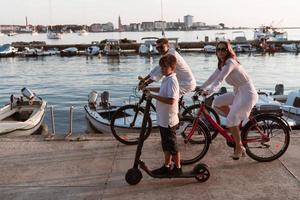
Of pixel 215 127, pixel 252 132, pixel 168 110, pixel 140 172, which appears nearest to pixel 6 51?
pixel 215 127

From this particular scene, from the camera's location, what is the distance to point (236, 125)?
245 inches

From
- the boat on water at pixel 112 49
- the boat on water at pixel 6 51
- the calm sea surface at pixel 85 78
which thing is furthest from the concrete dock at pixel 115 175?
the boat on water at pixel 6 51

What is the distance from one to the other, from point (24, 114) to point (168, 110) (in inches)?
513

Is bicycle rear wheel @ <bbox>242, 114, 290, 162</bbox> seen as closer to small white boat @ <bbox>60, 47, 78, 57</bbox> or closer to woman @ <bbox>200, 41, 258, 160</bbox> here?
woman @ <bbox>200, 41, 258, 160</bbox>

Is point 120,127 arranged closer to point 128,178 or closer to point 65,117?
point 128,178

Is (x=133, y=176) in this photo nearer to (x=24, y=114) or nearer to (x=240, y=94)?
(x=240, y=94)

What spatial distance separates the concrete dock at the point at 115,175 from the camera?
5344 mm

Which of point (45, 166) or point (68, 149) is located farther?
point (68, 149)

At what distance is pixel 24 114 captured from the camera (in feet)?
57.0

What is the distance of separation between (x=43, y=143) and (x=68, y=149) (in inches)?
25.5

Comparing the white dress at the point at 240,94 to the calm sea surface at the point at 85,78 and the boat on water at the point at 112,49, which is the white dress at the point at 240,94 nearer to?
the calm sea surface at the point at 85,78

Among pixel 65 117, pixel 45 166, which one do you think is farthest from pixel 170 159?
pixel 65 117

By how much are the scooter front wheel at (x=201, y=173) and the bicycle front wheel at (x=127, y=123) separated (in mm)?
1862

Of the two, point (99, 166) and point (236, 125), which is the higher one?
point (236, 125)
